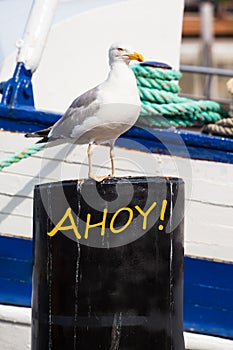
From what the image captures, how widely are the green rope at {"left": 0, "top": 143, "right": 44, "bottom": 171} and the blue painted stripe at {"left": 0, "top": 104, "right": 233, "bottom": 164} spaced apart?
0.20 meters

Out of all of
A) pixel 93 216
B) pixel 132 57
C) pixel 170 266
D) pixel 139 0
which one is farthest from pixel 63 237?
→ pixel 139 0

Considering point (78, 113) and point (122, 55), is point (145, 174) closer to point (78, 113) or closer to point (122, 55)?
point (78, 113)

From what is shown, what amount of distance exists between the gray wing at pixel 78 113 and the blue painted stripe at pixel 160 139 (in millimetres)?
591

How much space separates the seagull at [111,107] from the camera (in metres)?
3.66

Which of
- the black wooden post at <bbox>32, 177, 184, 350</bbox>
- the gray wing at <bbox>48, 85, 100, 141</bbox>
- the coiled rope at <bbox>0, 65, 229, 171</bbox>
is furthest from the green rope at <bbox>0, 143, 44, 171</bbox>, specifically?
the black wooden post at <bbox>32, 177, 184, 350</bbox>

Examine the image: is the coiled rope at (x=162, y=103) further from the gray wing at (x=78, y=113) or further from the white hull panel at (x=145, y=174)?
the gray wing at (x=78, y=113)

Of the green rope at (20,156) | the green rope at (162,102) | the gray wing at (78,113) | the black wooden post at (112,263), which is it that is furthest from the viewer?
the green rope at (162,102)

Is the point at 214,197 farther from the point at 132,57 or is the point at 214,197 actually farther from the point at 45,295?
the point at 45,295

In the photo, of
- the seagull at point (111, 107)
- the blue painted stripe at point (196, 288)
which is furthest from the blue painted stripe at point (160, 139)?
the seagull at point (111, 107)

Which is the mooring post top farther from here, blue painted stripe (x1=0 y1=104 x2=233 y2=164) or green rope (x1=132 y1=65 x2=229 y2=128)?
green rope (x1=132 y1=65 x2=229 y2=128)

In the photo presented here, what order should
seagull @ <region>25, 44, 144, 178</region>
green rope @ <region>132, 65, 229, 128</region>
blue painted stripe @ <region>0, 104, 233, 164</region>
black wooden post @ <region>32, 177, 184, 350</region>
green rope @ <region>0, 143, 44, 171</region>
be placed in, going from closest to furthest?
black wooden post @ <region>32, 177, 184, 350</region> → seagull @ <region>25, 44, 144, 178</region> → green rope @ <region>0, 143, 44, 171</region> → blue painted stripe @ <region>0, 104, 233, 164</region> → green rope @ <region>132, 65, 229, 128</region>

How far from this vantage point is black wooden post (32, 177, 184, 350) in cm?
329

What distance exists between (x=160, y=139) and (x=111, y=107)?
1123 mm

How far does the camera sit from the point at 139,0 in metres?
6.20
